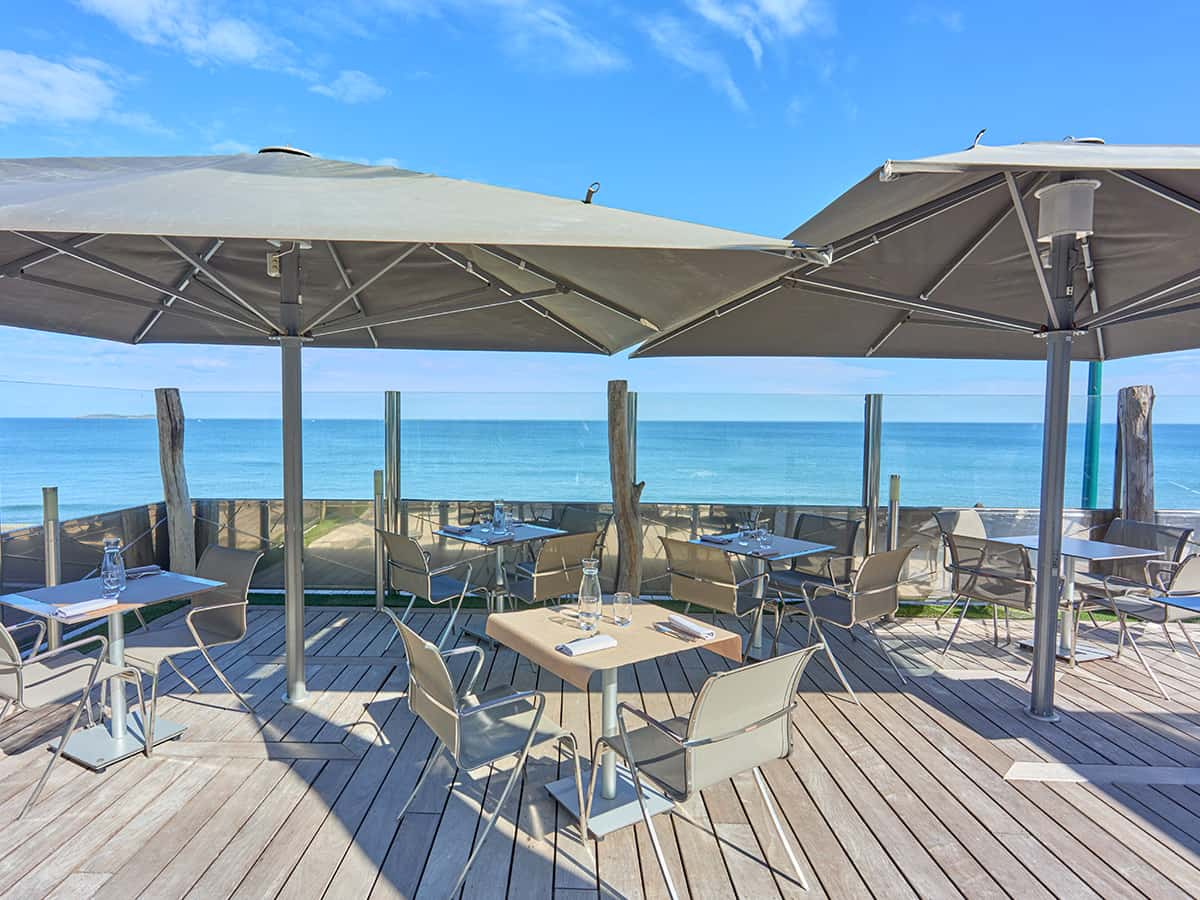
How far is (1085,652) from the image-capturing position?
16.6ft

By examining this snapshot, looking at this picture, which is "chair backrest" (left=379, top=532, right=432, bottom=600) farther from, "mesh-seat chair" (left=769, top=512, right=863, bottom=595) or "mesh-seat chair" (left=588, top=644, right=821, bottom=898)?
"mesh-seat chair" (left=769, top=512, right=863, bottom=595)

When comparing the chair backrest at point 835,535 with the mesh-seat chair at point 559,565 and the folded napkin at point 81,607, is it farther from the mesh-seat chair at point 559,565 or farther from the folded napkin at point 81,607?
the folded napkin at point 81,607

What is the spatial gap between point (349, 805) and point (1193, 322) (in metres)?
6.28

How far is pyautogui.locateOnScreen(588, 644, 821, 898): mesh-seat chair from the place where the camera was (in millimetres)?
2244

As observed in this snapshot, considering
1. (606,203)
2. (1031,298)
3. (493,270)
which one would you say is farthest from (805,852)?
(1031,298)

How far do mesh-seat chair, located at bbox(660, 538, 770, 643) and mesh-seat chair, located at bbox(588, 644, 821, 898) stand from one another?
1812 mm

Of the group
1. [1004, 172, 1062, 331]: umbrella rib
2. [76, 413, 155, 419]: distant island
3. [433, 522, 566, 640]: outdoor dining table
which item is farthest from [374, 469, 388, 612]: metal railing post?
[1004, 172, 1062, 331]: umbrella rib

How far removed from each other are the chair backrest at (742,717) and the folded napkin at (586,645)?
518 millimetres

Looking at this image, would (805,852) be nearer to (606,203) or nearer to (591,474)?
(606,203)

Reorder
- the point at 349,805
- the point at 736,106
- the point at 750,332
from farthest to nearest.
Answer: the point at 736,106 → the point at 750,332 → the point at 349,805

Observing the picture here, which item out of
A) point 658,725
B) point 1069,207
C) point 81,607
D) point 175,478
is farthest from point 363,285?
point 175,478

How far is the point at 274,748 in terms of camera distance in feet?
11.3

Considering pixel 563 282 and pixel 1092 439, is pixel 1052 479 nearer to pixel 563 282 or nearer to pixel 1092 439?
pixel 563 282

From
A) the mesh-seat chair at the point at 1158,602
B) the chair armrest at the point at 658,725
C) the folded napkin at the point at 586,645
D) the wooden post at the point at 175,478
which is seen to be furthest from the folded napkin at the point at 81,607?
the mesh-seat chair at the point at 1158,602
